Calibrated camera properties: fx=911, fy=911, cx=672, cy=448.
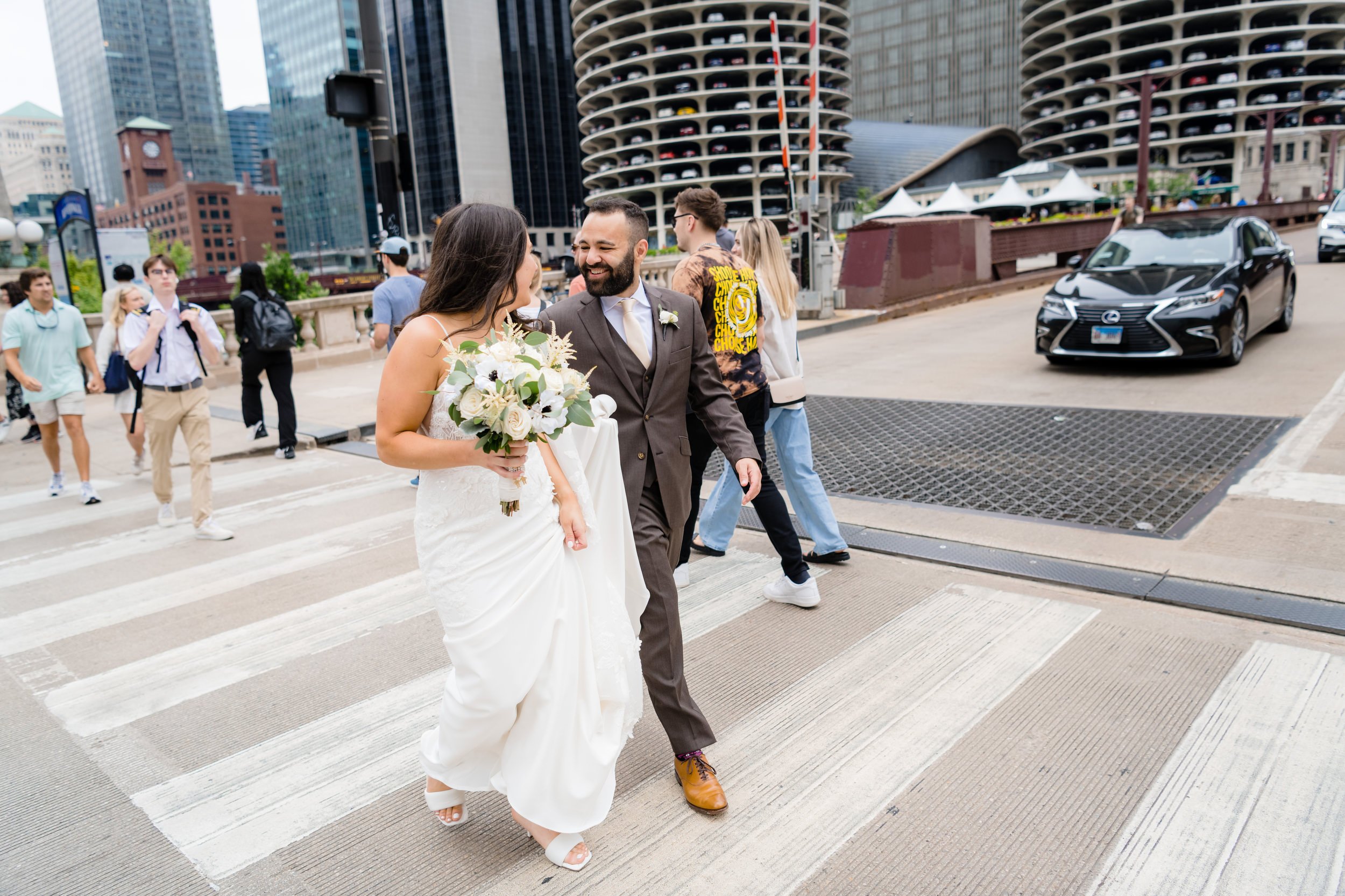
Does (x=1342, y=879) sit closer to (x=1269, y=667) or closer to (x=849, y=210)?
(x=1269, y=667)

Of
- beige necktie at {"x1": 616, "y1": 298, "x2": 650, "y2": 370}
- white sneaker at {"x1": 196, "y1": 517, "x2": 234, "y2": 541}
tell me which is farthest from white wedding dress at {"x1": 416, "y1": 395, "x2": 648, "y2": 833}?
white sneaker at {"x1": 196, "y1": 517, "x2": 234, "y2": 541}

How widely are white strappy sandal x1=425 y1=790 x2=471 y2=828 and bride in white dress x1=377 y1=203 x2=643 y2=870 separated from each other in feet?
0.63

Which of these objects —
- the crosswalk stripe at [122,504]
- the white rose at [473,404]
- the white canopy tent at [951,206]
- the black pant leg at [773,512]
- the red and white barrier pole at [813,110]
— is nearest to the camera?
the white rose at [473,404]

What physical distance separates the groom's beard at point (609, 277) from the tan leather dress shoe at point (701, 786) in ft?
5.19

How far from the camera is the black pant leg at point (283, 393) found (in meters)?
9.15

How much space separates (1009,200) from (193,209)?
128 meters

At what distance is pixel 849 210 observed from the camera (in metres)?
96.2

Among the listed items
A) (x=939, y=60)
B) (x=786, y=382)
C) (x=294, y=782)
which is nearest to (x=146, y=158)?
(x=939, y=60)

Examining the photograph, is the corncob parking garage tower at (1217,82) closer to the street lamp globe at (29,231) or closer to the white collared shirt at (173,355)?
the street lamp globe at (29,231)

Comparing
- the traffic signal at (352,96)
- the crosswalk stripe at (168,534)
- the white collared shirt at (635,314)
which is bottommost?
the crosswalk stripe at (168,534)

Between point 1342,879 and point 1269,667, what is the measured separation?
4.54 ft

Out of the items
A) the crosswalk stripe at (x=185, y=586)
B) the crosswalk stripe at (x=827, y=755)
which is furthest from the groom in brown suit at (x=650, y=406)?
the crosswalk stripe at (x=185, y=586)

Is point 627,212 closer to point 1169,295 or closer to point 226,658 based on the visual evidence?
point 226,658

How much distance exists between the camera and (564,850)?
8.68 ft
